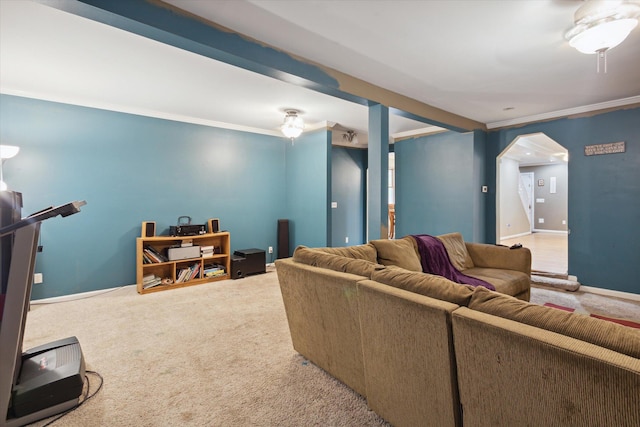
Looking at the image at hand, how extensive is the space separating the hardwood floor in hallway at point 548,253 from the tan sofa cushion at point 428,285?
4.70m

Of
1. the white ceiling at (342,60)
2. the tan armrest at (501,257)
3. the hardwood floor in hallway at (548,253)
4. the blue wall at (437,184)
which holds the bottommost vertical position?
the hardwood floor in hallway at (548,253)

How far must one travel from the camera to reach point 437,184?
5578 millimetres

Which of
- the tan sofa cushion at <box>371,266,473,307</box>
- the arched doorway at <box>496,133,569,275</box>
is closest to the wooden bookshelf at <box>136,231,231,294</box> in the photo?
the tan sofa cushion at <box>371,266,473,307</box>

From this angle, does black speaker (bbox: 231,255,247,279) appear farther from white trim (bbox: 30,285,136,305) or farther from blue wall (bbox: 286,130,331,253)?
white trim (bbox: 30,285,136,305)

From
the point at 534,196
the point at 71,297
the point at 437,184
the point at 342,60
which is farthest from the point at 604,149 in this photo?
the point at 534,196

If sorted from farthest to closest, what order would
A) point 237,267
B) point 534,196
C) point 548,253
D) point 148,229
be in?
point 534,196
point 548,253
point 237,267
point 148,229

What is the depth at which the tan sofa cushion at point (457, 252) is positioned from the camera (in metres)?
3.30

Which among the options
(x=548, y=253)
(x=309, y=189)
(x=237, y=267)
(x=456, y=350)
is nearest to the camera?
(x=456, y=350)

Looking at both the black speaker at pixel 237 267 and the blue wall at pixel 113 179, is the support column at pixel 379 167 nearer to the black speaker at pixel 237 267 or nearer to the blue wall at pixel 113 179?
the black speaker at pixel 237 267

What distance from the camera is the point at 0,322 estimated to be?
1.74m

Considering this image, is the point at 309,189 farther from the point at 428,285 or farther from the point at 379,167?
the point at 428,285

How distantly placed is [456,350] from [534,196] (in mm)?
11875

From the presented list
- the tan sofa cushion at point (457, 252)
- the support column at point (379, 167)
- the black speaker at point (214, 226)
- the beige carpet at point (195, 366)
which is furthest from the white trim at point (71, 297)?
the tan sofa cushion at point (457, 252)

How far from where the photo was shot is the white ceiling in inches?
86.0
